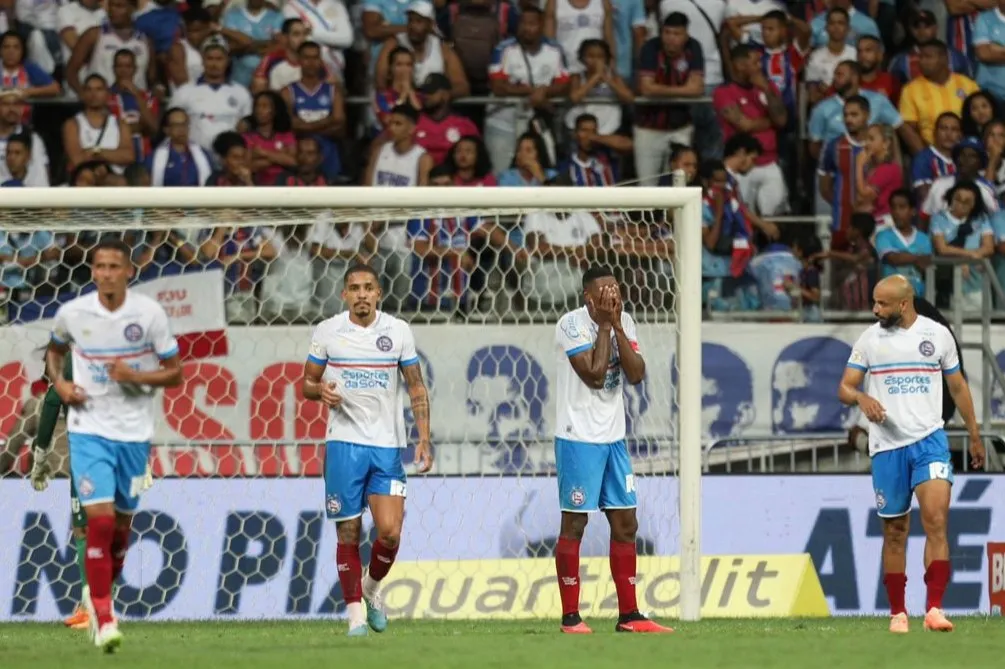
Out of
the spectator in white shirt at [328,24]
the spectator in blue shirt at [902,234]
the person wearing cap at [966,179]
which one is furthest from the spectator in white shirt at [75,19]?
the person wearing cap at [966,179]

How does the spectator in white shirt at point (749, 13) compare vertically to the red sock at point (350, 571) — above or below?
above

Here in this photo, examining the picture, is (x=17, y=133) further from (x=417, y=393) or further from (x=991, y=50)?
(x=991, y=50)

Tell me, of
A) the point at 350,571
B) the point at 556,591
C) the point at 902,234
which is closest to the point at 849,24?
the point at 902,234

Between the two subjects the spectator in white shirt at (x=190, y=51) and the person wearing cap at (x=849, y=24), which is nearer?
the spectator in white shirt at (x=190, y=51)

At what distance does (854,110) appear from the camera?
1599 cm

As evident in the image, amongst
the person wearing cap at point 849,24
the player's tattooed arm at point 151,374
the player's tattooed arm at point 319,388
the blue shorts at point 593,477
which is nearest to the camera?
the player's tattooed arm at point 151,374

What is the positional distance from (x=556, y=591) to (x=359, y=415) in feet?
9.41

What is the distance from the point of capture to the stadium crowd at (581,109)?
15.2 metres

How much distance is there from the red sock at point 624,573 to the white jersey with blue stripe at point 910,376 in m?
1.51

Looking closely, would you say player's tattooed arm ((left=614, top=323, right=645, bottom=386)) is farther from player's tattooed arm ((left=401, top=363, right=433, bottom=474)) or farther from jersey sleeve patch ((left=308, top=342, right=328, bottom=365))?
jersey sleeve patch ((left=308, top=342, right=328, bottom=365))

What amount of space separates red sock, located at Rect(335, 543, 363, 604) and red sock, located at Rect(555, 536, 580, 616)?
1.10 m

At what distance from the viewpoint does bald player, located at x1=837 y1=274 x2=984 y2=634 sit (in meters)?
10.1

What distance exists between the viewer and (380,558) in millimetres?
10023

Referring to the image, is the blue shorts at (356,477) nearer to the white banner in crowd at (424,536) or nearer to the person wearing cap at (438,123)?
the white banner in crowd at (424,536)
